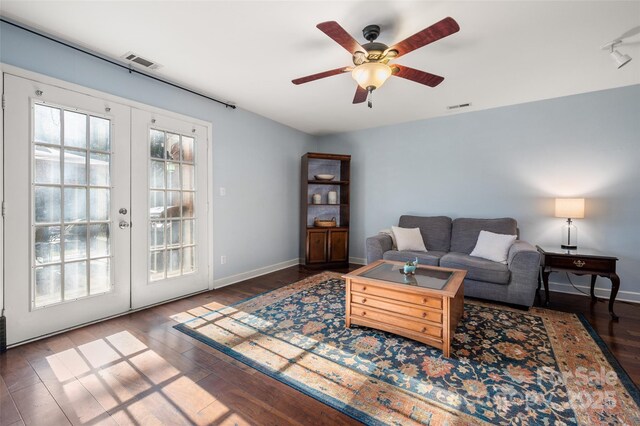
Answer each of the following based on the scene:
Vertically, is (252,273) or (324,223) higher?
(324,223)

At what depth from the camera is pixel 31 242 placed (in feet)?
7.07

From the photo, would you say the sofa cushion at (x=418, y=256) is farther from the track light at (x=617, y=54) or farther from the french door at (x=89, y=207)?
the french door at (x=89, y=207)

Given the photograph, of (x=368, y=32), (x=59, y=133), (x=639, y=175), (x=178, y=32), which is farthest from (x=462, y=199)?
(x=59, y=133)

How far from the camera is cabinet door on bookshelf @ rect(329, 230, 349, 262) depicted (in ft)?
15.5

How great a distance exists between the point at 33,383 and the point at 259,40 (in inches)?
112

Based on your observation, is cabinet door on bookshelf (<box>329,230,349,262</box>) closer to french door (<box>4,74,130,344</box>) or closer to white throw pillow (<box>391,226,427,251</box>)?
white throw pillow (<box>391,226,427,251</box>)

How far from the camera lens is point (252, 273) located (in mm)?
4066

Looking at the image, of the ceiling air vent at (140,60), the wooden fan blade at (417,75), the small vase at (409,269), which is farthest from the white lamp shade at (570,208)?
the ceiling air vent at (140,60)

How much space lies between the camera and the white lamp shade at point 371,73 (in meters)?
2.05

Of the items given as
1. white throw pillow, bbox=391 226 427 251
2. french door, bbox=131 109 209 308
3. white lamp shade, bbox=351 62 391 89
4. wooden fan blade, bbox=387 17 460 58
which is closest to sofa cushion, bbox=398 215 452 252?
white throw pillow, bbox=391 226 427 251

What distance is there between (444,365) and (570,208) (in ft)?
8.71

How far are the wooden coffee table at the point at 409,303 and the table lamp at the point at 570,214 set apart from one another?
1.72m

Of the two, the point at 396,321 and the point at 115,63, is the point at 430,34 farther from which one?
the point at 115,63

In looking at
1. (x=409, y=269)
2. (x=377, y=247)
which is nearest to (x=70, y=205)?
(x=409, y=269)
